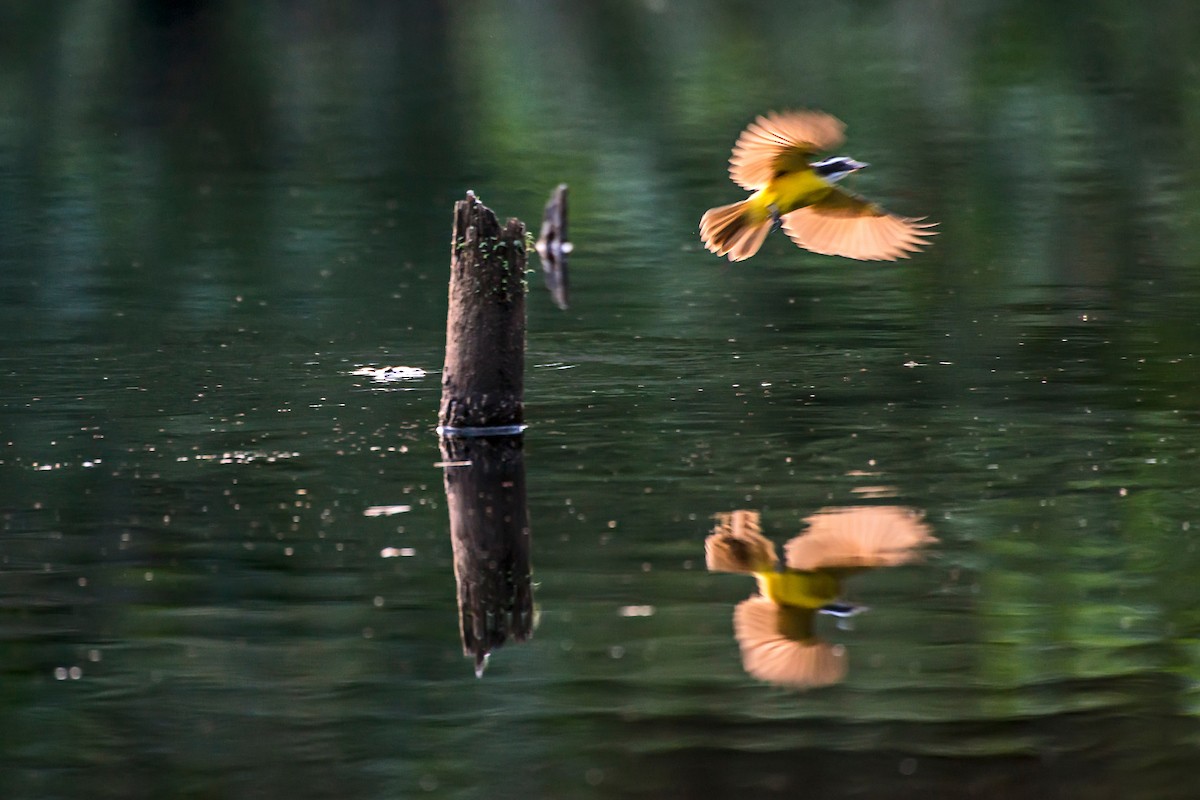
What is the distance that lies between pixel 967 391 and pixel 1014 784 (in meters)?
6.21

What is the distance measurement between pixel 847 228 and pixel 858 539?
3.36 m

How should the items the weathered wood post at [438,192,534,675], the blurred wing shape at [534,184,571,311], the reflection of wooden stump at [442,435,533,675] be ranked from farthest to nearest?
the blurred wing shape at [534,184,571,311] → the weathered wood post at [438,192,534,675] → the reflection of wooden stump at [442,435,533,675]

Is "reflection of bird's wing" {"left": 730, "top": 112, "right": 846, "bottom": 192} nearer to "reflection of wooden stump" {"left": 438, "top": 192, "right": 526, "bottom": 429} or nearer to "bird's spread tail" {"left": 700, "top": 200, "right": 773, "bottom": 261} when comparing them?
"bird's spread tail" {"left": 700, "top": 200, "right": 773, "bottom": 261}

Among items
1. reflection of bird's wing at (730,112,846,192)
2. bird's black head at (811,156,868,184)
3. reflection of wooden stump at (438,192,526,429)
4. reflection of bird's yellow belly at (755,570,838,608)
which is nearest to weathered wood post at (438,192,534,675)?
reflection of wooden stump at (438,192,526,429)

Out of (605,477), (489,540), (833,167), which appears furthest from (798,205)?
(489,540)

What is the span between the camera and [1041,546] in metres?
9.37

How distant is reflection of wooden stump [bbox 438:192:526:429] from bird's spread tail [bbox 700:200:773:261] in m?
1.45

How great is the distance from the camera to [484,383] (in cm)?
1133

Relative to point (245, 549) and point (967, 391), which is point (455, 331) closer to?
point (245, 549)

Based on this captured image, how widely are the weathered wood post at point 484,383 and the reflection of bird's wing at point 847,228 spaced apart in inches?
74.7

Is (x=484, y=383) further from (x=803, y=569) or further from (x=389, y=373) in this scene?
(x=803, y=569)

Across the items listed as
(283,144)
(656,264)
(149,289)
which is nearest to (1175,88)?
(283,144)

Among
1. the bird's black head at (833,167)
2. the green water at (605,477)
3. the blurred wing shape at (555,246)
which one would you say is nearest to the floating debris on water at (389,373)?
the green water at (605,477)

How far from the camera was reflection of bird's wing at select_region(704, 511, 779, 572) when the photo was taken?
908cm
